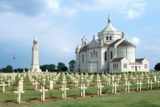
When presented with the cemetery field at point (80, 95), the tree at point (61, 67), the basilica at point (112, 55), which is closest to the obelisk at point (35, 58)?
the basilica at point (112, 55)

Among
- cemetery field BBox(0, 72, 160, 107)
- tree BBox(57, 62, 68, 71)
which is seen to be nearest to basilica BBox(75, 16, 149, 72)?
tree BBox(57, 62, 68, 71)

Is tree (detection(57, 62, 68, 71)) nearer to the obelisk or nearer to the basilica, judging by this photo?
the obelisk

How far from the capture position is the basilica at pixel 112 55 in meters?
61.7

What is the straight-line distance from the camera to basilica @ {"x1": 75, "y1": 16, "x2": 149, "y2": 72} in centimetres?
6165

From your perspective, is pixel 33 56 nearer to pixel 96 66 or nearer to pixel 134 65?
pixel 96 66

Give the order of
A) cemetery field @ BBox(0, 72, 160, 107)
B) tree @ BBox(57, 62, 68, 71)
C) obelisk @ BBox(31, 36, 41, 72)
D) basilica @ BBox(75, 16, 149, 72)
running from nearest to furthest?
cemetery field @ BBox(0, 72, 160, 107) → basilica @ BBox(75, 16, 149, 72) → obelisk @ BBox(31, 36, 41, 72) → tree @ BBox(57, 62, 68, 71)

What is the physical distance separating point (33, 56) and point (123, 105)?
7070 centimetres

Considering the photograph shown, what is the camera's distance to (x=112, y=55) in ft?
221

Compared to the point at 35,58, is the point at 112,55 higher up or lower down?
higher up

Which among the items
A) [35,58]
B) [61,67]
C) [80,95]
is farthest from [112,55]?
[80,95]

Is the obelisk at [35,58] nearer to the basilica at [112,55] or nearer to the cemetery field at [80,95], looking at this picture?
the basilica at [112,55]

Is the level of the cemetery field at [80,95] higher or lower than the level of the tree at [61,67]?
lower

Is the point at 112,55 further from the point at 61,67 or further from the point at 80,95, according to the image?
the point at 80,95

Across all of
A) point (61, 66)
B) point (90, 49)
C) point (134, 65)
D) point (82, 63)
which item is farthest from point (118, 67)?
point (61, 66)
